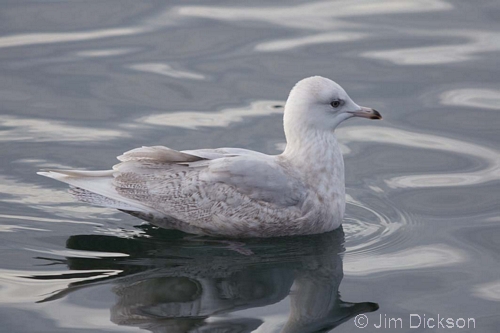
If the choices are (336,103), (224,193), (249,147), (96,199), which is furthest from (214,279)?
(249,147)

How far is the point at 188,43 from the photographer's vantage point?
12.5 metres

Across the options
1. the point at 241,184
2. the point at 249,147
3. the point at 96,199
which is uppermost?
the point at 249,147

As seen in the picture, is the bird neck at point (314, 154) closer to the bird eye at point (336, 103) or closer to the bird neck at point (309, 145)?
the bird neck at point (309, 145)

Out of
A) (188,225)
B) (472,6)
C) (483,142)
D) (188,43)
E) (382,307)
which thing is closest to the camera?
(382,307)

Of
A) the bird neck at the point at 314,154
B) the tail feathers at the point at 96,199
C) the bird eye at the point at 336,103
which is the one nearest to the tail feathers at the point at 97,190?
the tail feathers at the point at 96,199

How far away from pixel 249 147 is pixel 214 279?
283 centimetres

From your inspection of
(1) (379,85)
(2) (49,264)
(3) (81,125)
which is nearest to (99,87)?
(3) (81,125)

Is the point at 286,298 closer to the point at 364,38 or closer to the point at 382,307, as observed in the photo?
the point at 382,307

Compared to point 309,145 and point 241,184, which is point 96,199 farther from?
point 309,145

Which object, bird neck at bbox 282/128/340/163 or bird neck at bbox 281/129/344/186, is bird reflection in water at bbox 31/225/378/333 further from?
bird neck at bbox 282/128/340/163

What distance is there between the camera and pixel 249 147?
9.99 metres

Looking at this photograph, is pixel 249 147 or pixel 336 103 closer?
pixel 336 103

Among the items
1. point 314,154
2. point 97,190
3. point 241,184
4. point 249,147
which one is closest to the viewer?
point 241,184

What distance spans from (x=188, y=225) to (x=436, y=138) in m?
3.33
